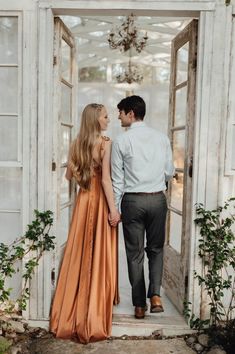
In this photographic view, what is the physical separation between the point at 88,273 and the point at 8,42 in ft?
6.09

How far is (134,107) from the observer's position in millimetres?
3174

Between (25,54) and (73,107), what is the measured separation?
2.67 ft

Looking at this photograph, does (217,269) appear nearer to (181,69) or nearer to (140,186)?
(140,186)

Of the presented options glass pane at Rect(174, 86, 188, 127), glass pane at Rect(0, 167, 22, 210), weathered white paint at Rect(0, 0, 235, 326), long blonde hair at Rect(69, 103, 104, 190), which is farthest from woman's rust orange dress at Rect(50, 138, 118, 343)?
glass pane at Rect(174, 86, 188, 127)

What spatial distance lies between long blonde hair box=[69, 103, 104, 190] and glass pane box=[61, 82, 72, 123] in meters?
0.35

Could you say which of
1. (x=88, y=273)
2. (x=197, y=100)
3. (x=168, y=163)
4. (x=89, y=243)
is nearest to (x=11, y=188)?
(x=89, y=243)

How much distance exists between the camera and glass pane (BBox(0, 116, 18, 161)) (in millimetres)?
3189

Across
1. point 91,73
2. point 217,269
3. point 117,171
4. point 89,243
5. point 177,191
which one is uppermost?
point 91,73

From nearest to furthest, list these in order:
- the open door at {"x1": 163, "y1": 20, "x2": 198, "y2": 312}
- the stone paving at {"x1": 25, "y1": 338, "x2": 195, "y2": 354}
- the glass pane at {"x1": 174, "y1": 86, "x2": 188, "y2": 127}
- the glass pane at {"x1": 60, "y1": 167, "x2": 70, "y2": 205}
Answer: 1. the stone paving at {"x1": 25, "y1": 338, "x2": 195, "y2": 354}
2. the open door at {"x1": 163, "y1": 20, "x2": 198, "y2": 312}
3. the glass pane at {"x1": 60, "y1": 167, "x2": 70, "y2": 205}
4. the glass pane at {"x1": 174, "y1": 86, "x2": 188, "y2": 127}

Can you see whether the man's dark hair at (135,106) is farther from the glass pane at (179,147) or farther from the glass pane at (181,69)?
the glass pane at (181,69)

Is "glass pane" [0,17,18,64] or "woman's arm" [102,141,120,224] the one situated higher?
"glass pane" [0,17,18,64]

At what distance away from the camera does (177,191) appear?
361 centimetres

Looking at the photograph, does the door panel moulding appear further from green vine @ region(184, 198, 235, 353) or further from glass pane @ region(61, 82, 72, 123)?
green vine @ region(184, 198, 235, 353)

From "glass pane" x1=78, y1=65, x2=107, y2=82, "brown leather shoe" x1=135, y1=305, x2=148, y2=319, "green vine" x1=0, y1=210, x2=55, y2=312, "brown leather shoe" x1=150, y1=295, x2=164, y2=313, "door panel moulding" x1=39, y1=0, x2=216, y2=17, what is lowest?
"brown leather shoe" x1=135, y1=305, x2=148, y2=319
